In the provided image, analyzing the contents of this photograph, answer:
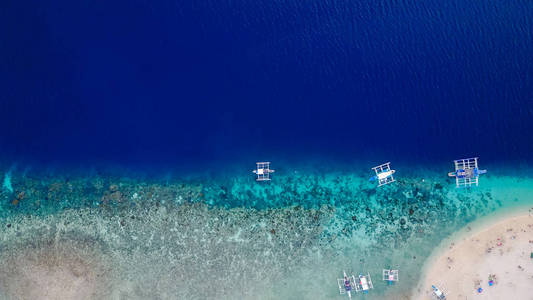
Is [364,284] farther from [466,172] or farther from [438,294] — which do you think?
[466,172]

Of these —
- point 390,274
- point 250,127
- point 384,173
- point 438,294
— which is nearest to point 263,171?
point 250,127

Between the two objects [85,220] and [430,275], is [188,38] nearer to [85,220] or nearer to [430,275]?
[85,220]

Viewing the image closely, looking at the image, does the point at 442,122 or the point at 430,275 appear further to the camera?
the point at 442,122

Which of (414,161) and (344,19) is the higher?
(344,19)


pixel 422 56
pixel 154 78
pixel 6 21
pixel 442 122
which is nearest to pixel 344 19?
pixel 422 56

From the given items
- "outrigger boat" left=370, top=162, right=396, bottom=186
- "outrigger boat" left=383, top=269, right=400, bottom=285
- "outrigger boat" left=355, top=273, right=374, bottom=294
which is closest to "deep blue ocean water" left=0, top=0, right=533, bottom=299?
"outrigger boat" left=370, top=162, right=396, bottom=186
